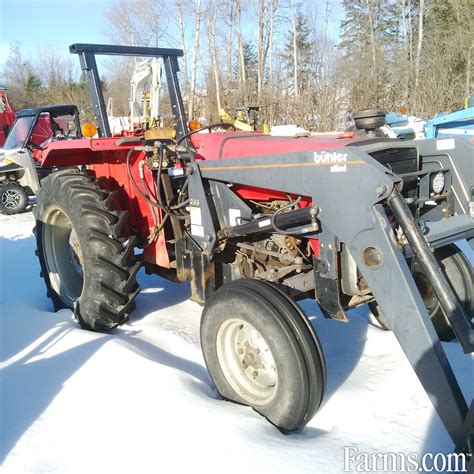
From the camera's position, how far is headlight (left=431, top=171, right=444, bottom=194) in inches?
118

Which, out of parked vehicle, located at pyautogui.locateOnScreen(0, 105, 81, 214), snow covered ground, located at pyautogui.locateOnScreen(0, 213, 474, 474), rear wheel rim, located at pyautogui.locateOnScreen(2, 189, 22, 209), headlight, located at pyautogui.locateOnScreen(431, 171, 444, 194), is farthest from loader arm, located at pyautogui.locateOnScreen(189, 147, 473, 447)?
rear wheel rim, located at pyautogui.locateOnScreen(2, 189, 22, 209)

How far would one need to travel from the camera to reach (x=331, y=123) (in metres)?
15.9

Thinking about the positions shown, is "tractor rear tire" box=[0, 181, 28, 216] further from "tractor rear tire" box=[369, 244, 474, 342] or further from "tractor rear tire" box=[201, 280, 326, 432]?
"tractor rear tire" box=[369, 244, 474, 342]

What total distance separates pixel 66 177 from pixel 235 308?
191 centimetres

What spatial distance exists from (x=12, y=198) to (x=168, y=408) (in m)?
8.31

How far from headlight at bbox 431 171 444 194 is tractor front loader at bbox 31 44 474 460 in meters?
0.02

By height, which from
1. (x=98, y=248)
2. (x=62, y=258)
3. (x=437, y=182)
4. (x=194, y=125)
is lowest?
(x=62, y=258)

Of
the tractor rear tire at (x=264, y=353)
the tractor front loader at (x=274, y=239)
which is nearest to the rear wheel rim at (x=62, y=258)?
the tractor front loader at (x=274, y=239)

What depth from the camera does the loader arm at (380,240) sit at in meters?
2.04

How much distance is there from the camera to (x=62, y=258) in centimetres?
435

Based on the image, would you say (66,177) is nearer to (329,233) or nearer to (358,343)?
(329,233)

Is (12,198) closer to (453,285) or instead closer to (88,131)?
(88,131)

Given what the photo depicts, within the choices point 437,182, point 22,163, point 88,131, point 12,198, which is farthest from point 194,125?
point 12,198

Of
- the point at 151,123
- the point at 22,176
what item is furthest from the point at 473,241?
the point at 22,176
